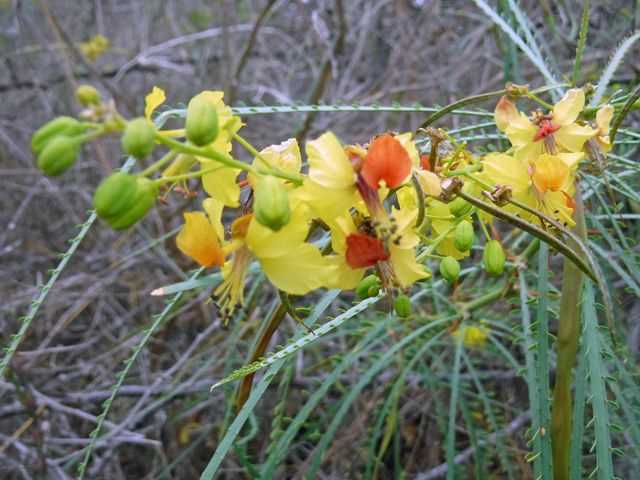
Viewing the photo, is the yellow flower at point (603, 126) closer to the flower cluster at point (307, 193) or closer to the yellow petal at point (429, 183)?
the flower cluster at point (307, 193)

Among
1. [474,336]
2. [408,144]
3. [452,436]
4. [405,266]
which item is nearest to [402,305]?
[405,266]

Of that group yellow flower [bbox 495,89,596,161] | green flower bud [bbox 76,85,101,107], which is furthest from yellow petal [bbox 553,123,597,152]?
green flower bud [bbox 76,85,101,107]

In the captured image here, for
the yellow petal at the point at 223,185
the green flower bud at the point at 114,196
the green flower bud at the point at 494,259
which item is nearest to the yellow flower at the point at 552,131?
the green flower bud at the point at 494,259

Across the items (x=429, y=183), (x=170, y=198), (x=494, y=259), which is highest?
(x=429, y=183)

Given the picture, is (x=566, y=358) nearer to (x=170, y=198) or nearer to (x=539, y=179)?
(x=539, y=179)

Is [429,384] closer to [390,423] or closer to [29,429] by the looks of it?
[390,423]

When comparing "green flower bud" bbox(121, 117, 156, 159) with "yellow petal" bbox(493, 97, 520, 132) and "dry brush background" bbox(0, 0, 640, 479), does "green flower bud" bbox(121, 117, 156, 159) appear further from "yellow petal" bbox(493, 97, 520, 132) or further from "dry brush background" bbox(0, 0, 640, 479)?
"dry brush background" bbox(0, 0, 640, 479)

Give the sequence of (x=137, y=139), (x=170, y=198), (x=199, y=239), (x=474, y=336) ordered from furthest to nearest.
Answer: (x=170, y=198) < (x=474, y=336) < (x=199, y=239) < (x=137, y=139)

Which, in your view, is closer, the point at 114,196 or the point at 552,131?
the point at 114,196
